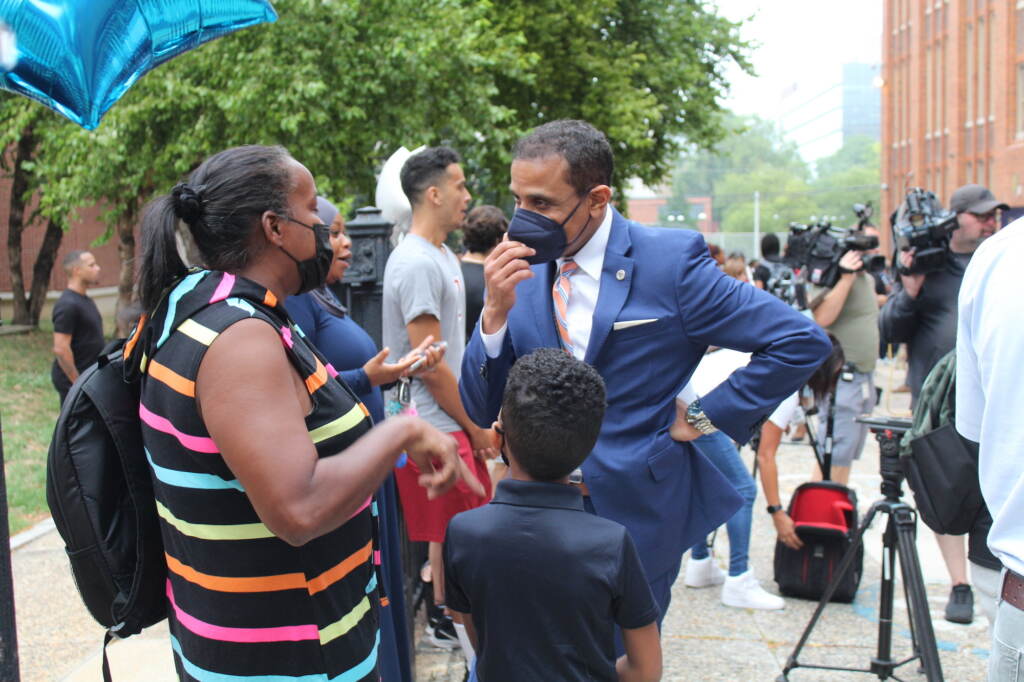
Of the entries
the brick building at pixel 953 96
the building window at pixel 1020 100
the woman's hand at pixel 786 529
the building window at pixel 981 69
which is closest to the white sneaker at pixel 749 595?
the woman's hand at pixel 786 529

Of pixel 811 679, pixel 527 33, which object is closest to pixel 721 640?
pixel 811 679

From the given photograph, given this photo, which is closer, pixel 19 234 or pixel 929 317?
pixel 929 317

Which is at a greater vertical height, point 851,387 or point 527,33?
point 527,33

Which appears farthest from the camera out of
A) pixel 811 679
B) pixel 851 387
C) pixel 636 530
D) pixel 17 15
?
pixel 851 387

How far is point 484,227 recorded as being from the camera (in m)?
5.55

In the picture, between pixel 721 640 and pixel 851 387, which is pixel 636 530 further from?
pixel 851 387

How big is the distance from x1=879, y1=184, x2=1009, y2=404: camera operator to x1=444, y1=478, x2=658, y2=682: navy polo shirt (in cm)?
365

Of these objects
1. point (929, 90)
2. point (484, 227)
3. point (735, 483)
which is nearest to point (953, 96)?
point (929, 90)

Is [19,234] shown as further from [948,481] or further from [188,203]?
[948,481]

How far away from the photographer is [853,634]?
4844 mm

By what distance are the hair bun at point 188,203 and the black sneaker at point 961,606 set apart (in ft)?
14.5

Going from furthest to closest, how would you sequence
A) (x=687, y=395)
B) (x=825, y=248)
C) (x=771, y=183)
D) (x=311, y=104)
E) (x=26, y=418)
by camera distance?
(x=771, y=183)
(x=26, y=418)
(x=311, y=104)
(x=825, y=248)
(x=687, y=395)

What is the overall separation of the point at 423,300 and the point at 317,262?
2061 mm

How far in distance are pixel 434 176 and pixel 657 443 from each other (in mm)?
2303
